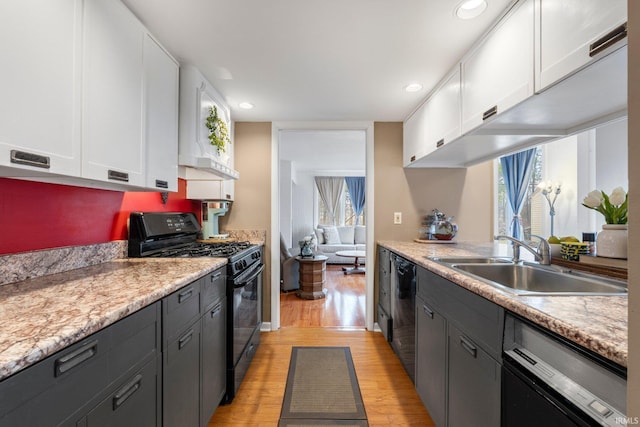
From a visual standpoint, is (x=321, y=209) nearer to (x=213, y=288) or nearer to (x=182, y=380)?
(x=213, y=288)

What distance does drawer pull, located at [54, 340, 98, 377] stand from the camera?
0.63 meters

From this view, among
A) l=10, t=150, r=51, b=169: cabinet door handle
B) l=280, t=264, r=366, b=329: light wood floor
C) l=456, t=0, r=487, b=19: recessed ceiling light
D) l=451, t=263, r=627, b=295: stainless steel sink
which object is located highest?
l=456, t=0, r=487, b=19: recessed ceiling light

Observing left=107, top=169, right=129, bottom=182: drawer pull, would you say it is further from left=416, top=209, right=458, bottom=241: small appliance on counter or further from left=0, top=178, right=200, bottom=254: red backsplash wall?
left=416, top=209, right=458, bottom=241: small appliance on counter

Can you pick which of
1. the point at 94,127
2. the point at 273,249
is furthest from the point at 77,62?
the point at 273,249

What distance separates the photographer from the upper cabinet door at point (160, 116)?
1480 mm

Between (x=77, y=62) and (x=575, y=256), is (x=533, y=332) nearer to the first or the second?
(x=575, y=256)

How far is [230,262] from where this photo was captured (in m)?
1.72

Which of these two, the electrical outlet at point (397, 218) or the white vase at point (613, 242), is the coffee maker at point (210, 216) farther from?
the white vase at point (613, 242)

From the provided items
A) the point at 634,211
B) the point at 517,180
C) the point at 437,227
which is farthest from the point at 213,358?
the point at 517,180

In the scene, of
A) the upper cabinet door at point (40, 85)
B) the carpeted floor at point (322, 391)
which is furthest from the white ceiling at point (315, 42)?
the carpeted floor at point (322, 391)

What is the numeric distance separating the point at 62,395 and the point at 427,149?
92.8 inches

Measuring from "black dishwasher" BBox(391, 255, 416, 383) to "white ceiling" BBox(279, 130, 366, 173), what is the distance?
5.89ft

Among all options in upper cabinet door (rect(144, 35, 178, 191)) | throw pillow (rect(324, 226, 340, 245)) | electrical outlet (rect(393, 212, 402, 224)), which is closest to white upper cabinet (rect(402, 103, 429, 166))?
electrical outlet (rect(393, 212, 402, 224))

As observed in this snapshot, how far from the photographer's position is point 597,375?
2.04 feet
